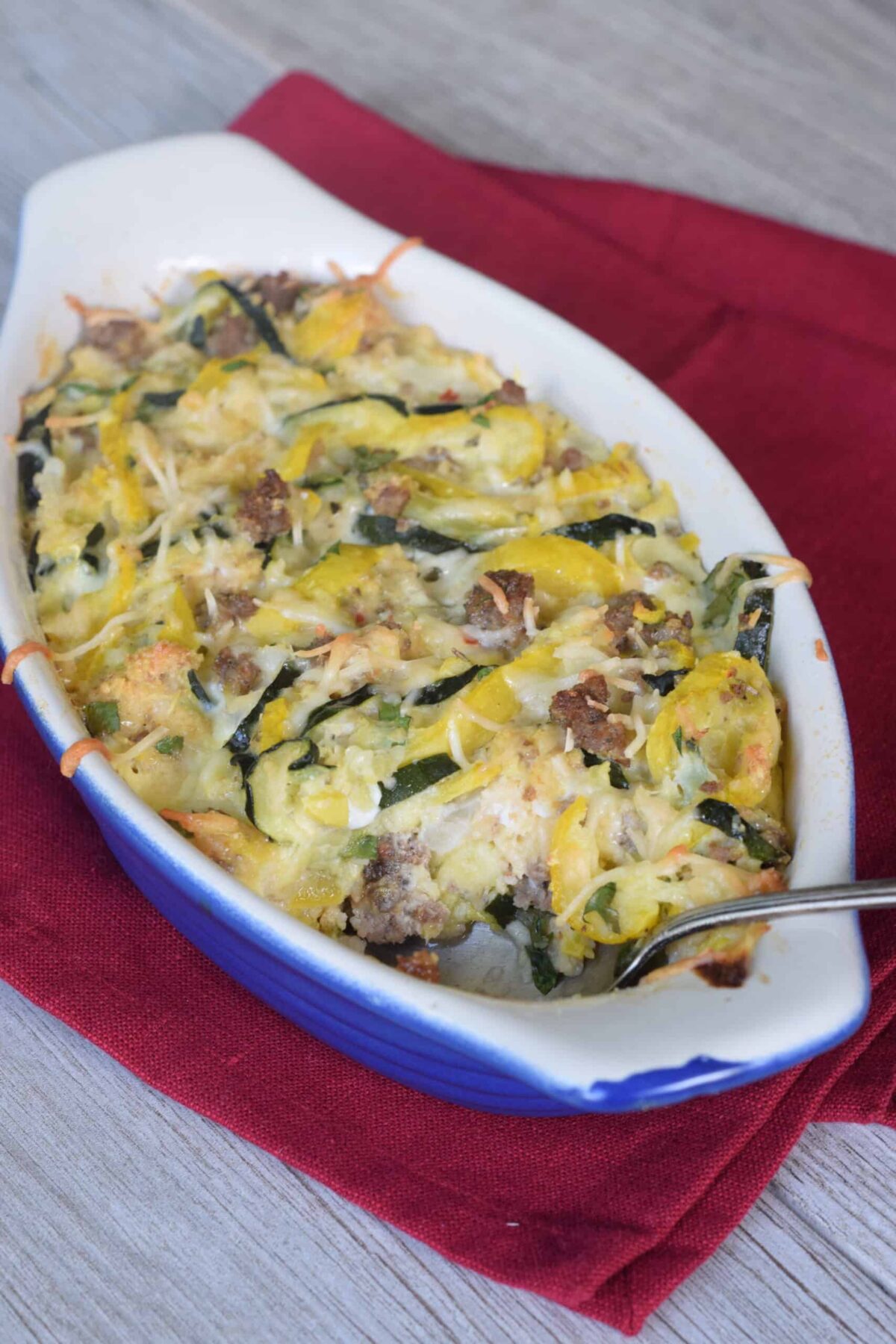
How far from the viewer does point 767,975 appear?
2.10 meters

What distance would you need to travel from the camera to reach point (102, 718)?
269 centimetres

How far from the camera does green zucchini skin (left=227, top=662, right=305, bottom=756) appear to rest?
2637mm

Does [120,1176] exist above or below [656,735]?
below

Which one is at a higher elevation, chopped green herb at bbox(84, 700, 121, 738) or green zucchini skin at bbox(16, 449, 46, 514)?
green zucchini skin at bbox(16, 449, 46, 514)

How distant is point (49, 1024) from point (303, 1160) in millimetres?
635

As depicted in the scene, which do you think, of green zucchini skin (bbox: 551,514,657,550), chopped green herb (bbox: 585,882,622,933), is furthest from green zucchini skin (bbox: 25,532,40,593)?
chopped green herb (bbox: 585,882,622,933)

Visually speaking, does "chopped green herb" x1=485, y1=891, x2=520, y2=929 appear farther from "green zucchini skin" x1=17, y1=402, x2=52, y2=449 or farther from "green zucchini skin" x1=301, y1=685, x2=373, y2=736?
"green zucchini skin" x1=17, y1=402, x2=52, y2=449

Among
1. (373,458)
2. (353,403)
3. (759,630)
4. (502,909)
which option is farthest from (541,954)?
(353,403)

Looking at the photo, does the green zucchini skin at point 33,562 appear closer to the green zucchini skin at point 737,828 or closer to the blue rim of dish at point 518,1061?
the blue rim of dish at point 518,1061

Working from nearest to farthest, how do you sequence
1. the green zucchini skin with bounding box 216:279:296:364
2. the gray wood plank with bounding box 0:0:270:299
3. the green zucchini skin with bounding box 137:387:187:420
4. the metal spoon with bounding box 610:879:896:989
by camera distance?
the metal spoon with bounding box 610:879:896:989, the green zucchini skin with bounding box 137:387:187:420, the green zucchini skin with bounding box 216:279:296:364, the gray wood plank with bounding box 0:0:270:299

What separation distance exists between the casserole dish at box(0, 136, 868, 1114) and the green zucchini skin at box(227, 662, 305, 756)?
0.90 ft

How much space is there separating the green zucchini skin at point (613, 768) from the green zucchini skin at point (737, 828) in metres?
0.16

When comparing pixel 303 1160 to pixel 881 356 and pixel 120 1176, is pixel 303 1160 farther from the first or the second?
pixel 881 356

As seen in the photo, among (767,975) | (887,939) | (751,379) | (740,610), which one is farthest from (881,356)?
(767,975)
